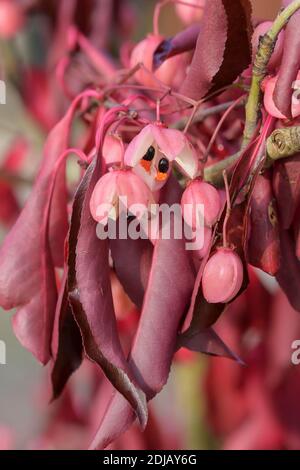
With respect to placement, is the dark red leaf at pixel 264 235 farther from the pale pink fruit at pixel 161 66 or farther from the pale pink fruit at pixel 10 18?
the pale pink fruit at pixel 10 18

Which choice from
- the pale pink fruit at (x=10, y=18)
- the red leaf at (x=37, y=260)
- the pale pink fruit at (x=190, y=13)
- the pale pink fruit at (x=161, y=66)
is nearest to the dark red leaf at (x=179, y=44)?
the pale pink fruit at (x=161, y=66)

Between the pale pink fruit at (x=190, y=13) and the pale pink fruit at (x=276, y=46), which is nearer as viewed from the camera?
the pale pink fruit at (x=276, y=46)

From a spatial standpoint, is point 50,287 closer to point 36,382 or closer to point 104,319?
point 104,319

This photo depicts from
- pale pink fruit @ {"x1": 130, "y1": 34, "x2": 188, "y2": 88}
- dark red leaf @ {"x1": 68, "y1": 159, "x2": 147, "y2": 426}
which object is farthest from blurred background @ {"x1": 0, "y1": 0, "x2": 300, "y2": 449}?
dark red leaf @ {"x1": 68, "y1": 159, "x2": 147, "y2": 426}

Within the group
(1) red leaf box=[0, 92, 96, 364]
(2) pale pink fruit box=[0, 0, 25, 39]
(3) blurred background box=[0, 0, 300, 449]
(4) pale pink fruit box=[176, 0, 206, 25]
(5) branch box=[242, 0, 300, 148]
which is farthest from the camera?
(2) pale pink fruit box=[0, 0, 25, 39]

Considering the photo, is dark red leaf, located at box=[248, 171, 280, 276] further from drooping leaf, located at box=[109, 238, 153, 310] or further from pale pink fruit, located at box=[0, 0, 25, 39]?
pale pink fruit, located at box=[0, 0, 25, 39]
